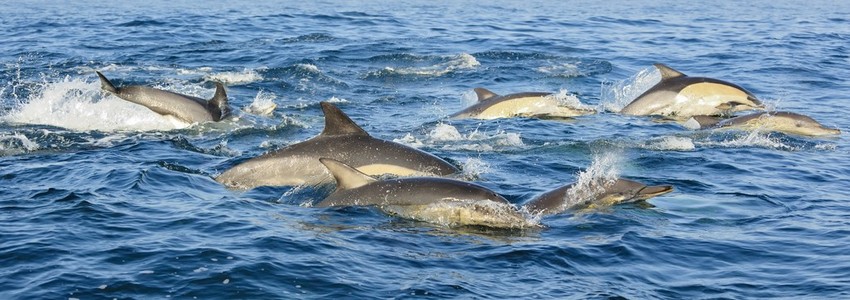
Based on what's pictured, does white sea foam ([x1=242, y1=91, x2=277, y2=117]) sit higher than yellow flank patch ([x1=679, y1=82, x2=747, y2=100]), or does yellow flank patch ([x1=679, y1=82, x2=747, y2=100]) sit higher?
yellow flank patch ([x1=679, y1=82, x2=747, y2=100])

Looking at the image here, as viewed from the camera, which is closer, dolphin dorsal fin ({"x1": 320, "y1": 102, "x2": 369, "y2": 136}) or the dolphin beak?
the dolphin beak

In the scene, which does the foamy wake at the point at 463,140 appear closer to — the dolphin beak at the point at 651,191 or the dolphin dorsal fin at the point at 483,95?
the dolphin dorsal fin at the point at 483,95

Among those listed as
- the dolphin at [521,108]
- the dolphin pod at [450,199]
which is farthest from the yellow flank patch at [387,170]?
the dolphin at [521,108]

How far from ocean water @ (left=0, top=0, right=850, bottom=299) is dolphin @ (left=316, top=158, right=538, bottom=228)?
0.60 ft

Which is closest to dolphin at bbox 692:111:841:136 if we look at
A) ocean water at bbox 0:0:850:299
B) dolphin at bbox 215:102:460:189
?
ocean water at bbox 0:0:850:299

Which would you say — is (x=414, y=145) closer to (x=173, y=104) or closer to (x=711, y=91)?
(x=173, y=104)

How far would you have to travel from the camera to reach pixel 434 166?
14344 mm

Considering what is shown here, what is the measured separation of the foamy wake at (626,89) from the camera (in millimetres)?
23766

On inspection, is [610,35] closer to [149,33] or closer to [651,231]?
[149,33]

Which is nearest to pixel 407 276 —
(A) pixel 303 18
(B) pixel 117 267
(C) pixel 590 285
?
(C) pixel 590 285

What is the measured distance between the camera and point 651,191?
13469 mm

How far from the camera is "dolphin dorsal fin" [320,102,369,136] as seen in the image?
46.3 feet

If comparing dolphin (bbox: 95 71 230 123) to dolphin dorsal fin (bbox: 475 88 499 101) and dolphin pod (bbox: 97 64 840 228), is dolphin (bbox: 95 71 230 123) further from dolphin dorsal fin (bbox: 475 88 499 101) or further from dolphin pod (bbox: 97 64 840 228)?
dolphin dorsal fin (bbox: 475 88 499 101)

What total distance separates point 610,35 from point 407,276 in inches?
1084
